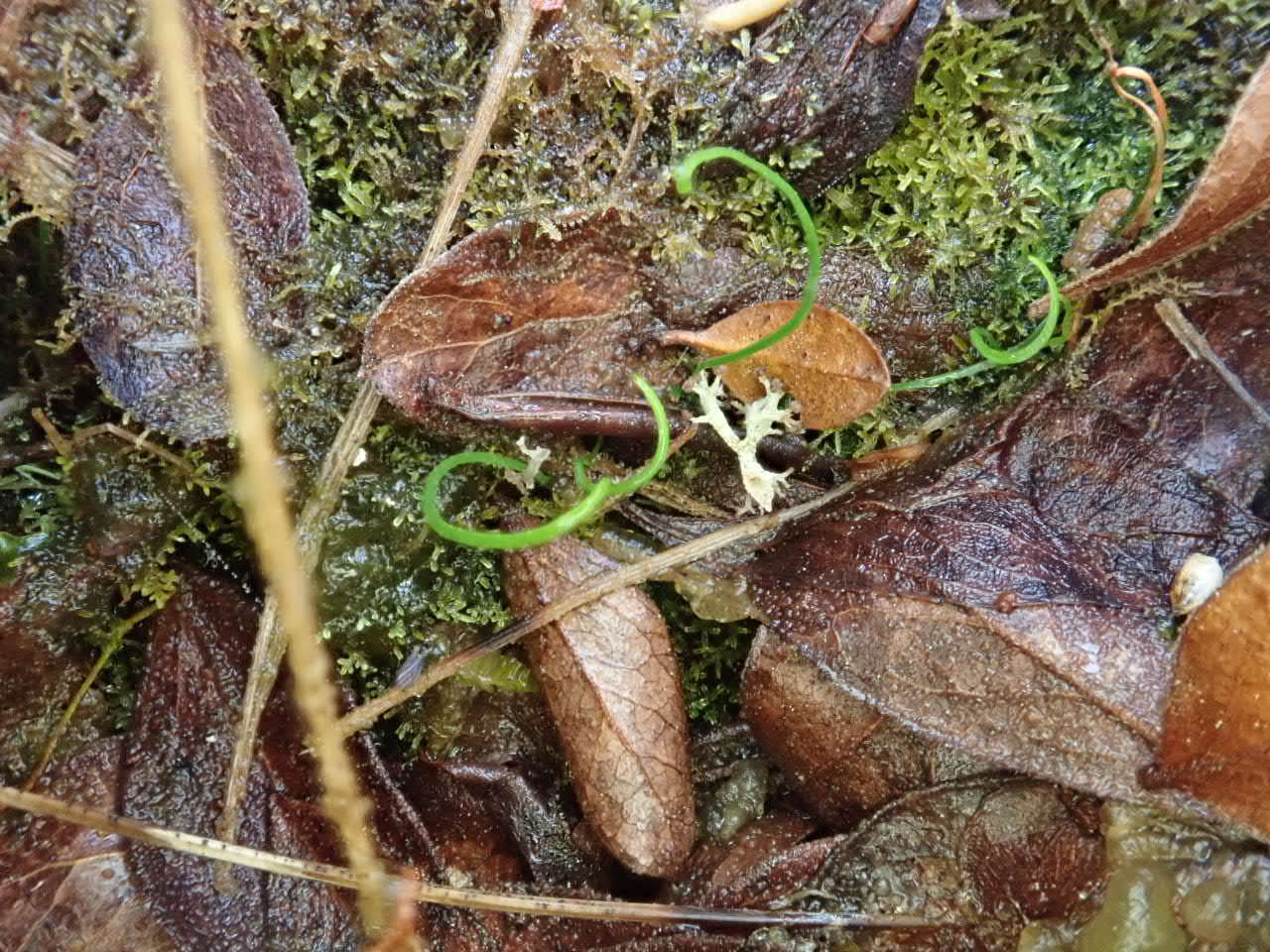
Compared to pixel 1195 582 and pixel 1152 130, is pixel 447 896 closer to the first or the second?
pixel 1195 582

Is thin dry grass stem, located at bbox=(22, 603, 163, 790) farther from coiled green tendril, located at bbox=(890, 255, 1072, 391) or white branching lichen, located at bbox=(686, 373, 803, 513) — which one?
coiled green tendril, located at bbox=(890, 255, 1072, 391)

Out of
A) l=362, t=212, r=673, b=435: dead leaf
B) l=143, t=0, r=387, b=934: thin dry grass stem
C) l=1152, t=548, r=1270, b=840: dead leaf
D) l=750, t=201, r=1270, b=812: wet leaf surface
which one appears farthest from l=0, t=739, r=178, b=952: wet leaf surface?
l=1152, t=548, r=1270, b=840: dead leaf

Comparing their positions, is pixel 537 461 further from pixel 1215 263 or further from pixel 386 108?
pixel 1215 263

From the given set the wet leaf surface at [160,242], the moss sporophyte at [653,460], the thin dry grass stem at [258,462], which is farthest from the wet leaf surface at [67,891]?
the moss sporophyte at [653,460]

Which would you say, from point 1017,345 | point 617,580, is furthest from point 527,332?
point 1017,345

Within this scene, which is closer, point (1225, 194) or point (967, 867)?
point (1225, 194)

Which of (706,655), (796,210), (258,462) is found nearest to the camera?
(258,462)

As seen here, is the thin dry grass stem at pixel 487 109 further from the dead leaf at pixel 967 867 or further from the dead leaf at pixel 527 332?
the dead leaf at pixel 967 867
